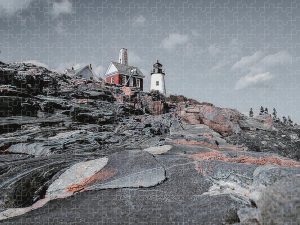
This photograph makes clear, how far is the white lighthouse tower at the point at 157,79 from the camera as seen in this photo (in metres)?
69.5

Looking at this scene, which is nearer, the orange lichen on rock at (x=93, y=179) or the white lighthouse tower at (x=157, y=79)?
the orange lichen on rock at (x=93, y=179)

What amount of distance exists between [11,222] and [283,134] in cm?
2282

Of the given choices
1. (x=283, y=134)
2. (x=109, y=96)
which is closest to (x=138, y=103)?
(x=109, y=96)

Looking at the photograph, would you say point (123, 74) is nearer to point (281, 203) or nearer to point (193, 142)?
point (193, 142)

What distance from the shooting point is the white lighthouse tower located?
69.5m

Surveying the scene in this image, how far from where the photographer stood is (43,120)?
22.7m

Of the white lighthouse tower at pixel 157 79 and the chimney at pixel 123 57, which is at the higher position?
the chimney at pixel 123 57

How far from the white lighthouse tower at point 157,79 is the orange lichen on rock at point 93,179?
59.4 m

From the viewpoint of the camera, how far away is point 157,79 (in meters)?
70.1

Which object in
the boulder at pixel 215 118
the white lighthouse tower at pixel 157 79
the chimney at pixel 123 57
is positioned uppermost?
the chimney at pixel 123 57

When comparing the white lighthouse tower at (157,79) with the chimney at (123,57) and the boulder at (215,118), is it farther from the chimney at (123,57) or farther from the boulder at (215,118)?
the boulder at (215,118)

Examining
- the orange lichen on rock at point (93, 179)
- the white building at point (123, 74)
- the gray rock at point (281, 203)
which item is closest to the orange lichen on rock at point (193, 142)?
the orange lichen on rock at point (93, 179)

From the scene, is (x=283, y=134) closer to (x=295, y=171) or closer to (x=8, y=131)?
(x=295, y=171)

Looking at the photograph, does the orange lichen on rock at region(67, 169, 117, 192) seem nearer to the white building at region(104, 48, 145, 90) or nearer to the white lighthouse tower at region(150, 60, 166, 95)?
the white building at region(104, 48, 145, 90)
